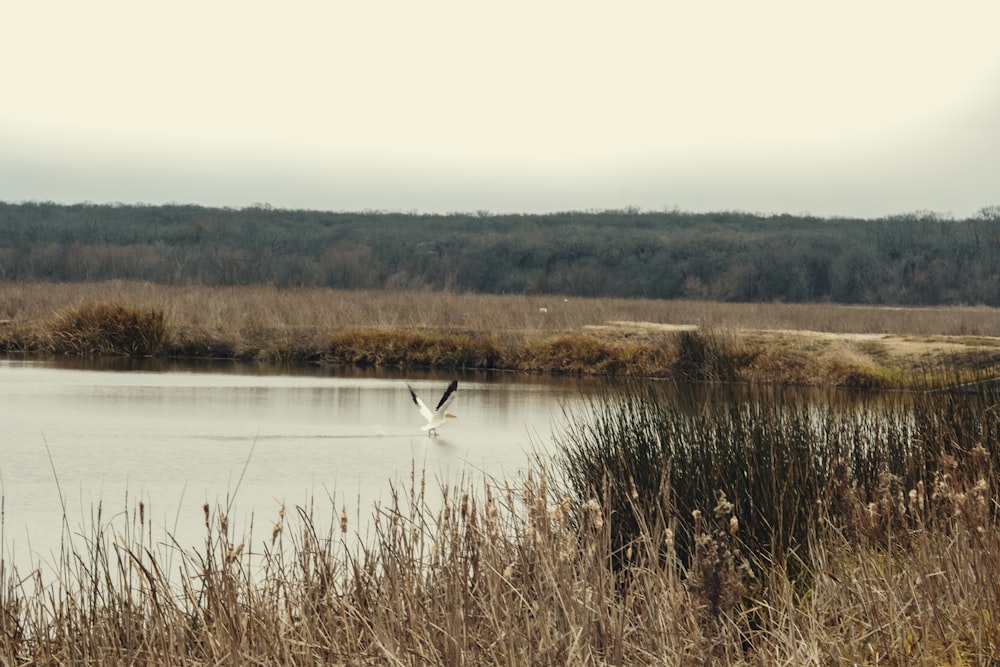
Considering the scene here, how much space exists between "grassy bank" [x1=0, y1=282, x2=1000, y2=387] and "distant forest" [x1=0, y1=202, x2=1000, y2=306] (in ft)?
86.3

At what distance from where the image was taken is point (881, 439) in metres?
6.59

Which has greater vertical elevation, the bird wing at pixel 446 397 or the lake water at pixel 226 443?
the bird wing at pixel 446 397

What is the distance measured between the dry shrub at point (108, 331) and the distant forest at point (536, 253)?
90.7 feet

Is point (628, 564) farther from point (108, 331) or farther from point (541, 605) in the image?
point (108, 331)

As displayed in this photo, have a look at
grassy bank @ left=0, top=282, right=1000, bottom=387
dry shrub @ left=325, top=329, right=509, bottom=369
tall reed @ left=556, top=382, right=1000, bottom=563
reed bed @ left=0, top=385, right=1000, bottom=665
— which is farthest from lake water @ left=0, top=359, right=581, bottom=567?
dry shrub @ left=325, top=329, right=509, bottom=369

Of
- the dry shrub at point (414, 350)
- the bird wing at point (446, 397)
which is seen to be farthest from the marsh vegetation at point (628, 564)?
the dry shrub at point (414, 350)

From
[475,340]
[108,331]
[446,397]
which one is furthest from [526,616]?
[108,331]

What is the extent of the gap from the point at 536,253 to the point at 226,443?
62.6m

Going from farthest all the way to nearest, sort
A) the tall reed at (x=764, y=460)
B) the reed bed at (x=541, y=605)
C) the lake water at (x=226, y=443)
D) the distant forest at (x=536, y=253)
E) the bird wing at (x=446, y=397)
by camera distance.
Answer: the distant forest at (x=536, y=253)
the bird wing at (x=446, y=397)
the lake water at (x=226, y=443)
the tall reed at (x=764, y=460)
the reed bed at (x=541, y=605)

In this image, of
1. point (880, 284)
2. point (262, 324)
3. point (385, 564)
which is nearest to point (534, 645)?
point (385, 564)

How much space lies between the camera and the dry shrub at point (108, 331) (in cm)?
2153

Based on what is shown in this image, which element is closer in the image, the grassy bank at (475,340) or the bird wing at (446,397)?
the bird wing at (446,397)

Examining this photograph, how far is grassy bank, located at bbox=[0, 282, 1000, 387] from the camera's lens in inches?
724

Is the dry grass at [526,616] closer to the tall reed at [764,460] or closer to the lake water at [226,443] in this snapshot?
the lake water at [226,443]
